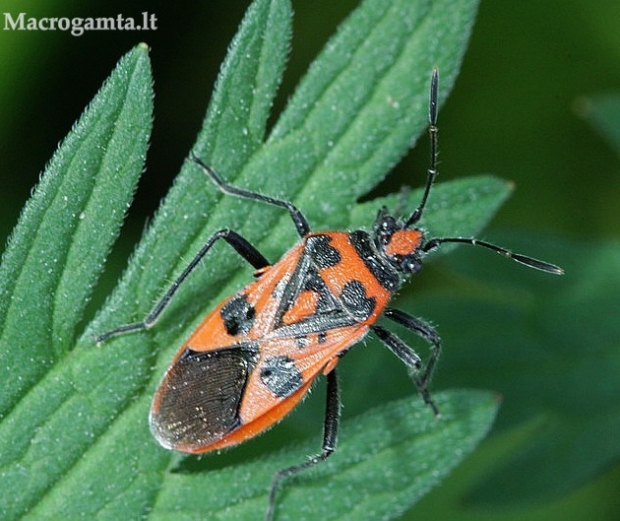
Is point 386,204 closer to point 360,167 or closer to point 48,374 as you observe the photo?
point 360,167

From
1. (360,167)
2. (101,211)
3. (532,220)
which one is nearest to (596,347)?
(532,220)

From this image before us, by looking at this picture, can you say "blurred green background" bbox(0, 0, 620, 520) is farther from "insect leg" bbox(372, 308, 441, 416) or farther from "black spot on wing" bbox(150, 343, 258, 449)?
"black spot on wing" bbox(150, 343, 258, 449)

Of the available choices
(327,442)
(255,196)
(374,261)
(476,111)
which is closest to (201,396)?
(327,442)

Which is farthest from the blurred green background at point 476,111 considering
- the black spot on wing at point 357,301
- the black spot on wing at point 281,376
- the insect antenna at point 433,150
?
the black spot on wing at point 281,376

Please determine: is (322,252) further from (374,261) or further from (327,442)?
(327,442)

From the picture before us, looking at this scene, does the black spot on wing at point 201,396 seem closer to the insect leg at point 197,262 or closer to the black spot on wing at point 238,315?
the black spot on wing at point 238,315

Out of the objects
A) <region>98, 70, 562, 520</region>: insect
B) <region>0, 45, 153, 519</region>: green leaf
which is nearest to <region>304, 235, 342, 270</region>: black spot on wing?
<region>98, 70, 562, 520</region>: insect

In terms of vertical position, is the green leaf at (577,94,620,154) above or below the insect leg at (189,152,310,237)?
above
